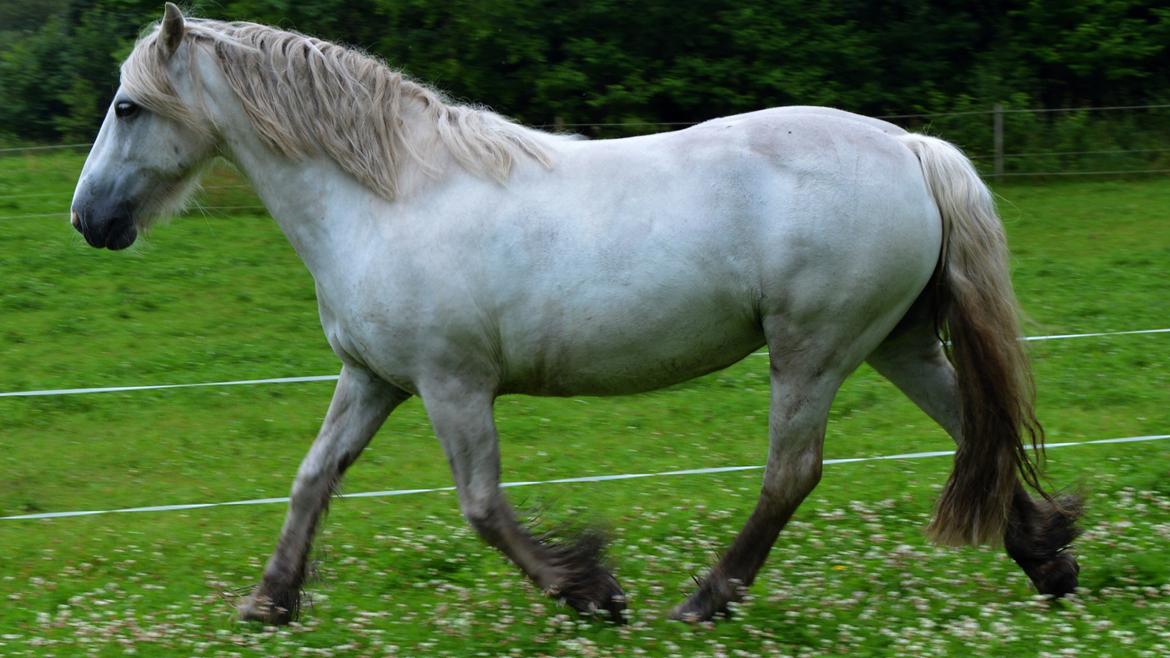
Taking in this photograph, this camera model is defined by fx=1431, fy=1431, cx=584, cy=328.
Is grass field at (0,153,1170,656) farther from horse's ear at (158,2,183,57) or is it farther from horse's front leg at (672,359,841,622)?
horse's ear at (158,2,183,57)

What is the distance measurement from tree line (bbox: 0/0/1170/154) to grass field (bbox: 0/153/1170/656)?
6.03m

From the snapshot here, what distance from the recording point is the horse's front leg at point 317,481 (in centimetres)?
522

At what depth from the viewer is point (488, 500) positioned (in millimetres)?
4926

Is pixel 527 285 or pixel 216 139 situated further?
pixel 216 139

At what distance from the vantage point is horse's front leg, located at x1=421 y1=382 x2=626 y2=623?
491cm

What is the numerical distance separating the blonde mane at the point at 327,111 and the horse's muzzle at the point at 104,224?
0.40 meters

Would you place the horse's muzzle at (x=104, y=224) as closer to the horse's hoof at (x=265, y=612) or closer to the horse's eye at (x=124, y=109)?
the horse's eye at (x=124, y=109)

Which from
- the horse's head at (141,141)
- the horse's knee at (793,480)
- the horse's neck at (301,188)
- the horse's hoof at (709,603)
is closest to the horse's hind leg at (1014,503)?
the horse's knee at (793,480)

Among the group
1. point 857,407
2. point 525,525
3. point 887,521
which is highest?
point 525,525

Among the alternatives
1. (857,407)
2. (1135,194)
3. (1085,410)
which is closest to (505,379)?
(857,407)

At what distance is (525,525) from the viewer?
16.3ft

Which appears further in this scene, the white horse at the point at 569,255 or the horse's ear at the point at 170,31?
the horse's ear at the point at 170,31

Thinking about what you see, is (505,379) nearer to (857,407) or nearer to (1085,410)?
(857,407)

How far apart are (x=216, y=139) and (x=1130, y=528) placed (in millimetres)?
4076
